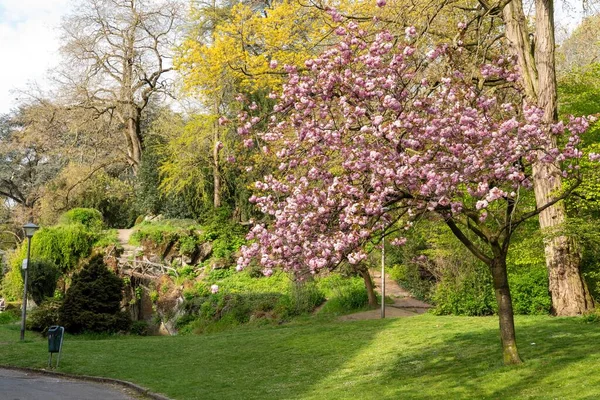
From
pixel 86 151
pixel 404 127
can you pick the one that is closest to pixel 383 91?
pixel 404 127

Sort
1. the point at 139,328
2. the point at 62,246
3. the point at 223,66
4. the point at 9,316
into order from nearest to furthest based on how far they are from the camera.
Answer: the point at 139,328 < the point at 223,66 < the point at 9,316 < the point at 62,246

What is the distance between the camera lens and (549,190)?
55.0 ft

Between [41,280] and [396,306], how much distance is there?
14.3 metres

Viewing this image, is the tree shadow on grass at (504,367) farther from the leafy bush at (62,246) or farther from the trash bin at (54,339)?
the leafy bush at (62,246)

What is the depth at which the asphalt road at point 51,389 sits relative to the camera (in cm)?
1275

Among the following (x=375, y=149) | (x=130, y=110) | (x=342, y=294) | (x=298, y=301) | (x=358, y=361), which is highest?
(x=130, y=110)

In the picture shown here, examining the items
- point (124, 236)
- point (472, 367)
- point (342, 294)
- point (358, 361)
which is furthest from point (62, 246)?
point (472, 367)

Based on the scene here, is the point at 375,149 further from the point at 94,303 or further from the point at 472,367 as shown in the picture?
the point at 94,303

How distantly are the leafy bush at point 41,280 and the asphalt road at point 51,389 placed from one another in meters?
12.7

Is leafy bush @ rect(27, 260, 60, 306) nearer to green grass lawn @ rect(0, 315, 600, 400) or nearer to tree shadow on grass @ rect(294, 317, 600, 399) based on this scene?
green grass lawn @ rect(0, 315, 600, 400)

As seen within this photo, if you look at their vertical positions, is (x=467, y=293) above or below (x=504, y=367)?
above

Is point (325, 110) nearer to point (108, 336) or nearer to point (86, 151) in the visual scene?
point (108, 336)

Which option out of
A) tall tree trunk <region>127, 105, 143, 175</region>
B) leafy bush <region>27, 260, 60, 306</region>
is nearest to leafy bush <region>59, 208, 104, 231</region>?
tall tree trunk <region>127, 105, 143, 175</region>

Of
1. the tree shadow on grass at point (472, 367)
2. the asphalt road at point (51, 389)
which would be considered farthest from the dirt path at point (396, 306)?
the asphalt road at point (51, 389)
